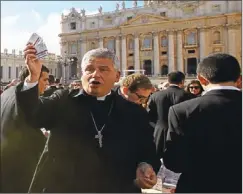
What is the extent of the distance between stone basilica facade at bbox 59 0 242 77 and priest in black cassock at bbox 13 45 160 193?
112 ft

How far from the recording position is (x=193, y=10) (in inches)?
1437

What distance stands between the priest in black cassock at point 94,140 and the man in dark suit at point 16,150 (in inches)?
17.2

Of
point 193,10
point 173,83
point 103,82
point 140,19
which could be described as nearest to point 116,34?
point 140,19

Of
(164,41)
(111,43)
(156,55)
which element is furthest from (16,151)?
(111,43)

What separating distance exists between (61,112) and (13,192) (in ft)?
2.59

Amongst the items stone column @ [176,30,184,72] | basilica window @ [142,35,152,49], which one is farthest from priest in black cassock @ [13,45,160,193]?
basilica window @ [142,35,152,49]

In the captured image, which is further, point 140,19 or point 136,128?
point 140,19

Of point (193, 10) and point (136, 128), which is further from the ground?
point (193, 10)

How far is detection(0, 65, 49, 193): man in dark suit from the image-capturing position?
206cm

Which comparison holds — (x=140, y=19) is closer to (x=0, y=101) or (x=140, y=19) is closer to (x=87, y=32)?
(x=87, y=32)

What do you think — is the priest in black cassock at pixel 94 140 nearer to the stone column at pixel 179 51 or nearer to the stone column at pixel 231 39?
the stone column at pixel 231 39

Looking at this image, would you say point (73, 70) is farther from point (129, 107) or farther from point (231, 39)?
point (129, 107)

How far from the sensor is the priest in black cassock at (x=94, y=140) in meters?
1.68

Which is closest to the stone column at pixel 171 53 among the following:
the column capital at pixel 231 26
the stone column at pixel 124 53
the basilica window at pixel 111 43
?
the stone column at pixel 124 53
